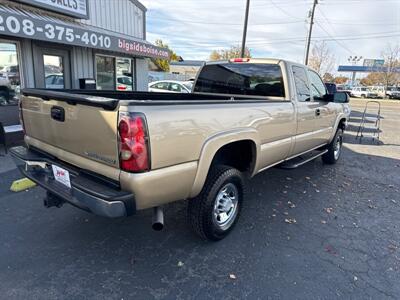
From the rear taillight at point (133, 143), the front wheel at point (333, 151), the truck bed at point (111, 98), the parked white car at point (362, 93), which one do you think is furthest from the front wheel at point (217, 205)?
the parked white car at point (362, 93)

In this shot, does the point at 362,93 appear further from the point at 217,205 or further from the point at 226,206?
the point at 217,205

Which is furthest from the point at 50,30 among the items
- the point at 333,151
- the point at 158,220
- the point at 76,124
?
the point at 333,151

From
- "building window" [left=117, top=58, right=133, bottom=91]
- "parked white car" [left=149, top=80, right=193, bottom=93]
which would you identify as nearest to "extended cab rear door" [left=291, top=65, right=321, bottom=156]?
"building window" [left=117, top=58, right=133, bottom=91]

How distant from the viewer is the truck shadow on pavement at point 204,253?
2.64 metres

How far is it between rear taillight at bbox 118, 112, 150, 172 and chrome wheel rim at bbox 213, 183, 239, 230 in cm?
121

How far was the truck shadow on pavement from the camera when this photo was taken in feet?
8.68

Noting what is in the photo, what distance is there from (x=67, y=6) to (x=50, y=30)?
5.12 feet

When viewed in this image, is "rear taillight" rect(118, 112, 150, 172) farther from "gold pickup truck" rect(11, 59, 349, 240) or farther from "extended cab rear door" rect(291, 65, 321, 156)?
"extended cab rear door" rect(291, 65, 321, 156)

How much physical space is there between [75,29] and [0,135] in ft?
9.97

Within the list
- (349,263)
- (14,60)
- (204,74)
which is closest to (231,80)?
(204,74)

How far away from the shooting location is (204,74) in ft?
17.0

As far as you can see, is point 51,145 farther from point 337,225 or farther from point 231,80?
point 337,225

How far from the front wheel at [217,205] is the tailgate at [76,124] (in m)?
1.04

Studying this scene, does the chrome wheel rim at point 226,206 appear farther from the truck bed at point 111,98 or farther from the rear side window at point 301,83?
the rear side window at point 301,83
